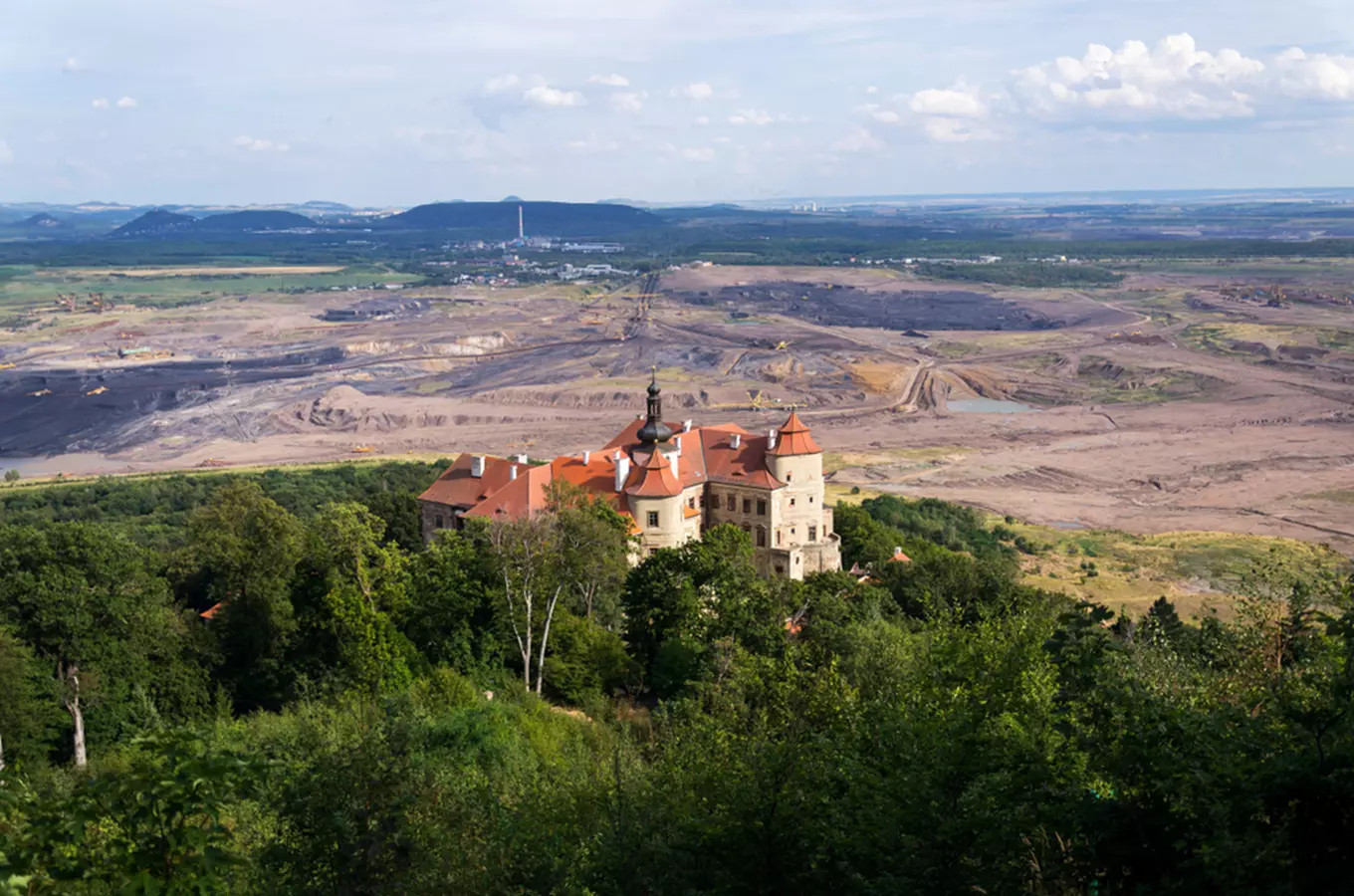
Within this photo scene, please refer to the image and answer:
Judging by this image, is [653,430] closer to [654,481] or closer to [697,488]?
[697,488]

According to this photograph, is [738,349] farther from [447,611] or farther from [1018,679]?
[1018,679]

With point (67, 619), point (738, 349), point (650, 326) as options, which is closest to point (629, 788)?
point (67, 619)

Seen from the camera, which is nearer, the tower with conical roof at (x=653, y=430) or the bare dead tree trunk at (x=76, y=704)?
the bare dead tree trunk at (x=76, y=704)

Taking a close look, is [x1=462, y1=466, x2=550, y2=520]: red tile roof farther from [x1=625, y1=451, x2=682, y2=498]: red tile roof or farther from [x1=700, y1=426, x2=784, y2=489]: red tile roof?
[x1=700, y1=426, x2=784, y2=489]: red tile roof

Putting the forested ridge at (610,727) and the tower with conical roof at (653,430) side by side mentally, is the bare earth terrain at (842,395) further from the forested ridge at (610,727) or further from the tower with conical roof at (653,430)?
the forested ridge at (610,727)

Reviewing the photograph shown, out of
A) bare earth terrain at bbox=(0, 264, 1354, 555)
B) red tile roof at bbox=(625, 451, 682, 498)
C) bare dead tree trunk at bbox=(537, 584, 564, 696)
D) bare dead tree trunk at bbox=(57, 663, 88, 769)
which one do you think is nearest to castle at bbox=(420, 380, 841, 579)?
red tile roof at bbox=(625, 451, 682, 498)

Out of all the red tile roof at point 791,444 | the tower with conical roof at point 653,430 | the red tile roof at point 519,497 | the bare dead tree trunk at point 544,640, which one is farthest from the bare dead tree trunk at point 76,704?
the red tile roof at point 791,444
